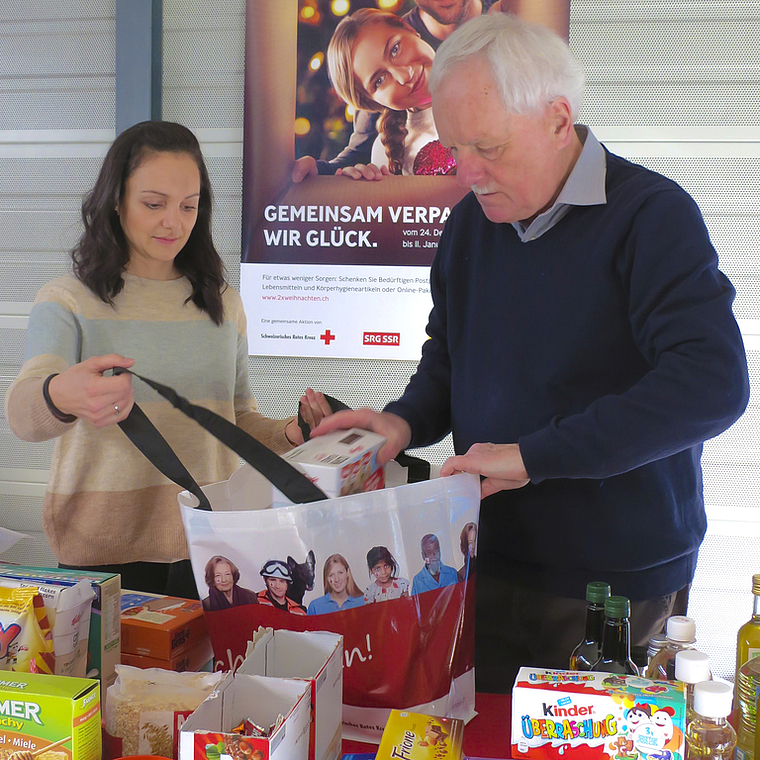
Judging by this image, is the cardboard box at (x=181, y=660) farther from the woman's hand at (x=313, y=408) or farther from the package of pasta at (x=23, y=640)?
the woman's hand at (x=313, y=408)

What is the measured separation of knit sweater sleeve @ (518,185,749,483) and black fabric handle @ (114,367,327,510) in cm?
31

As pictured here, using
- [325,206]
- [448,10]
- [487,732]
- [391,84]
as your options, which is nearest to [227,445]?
[487,732]

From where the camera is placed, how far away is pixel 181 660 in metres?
1.05

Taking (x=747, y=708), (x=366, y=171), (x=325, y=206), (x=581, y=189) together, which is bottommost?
(x=747, y=708)

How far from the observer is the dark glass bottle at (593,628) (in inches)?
36.8

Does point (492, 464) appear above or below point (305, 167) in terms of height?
below

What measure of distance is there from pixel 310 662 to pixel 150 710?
0.58 ft

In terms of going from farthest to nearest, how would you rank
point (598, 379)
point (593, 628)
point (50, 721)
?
point (598, 379) → point (593, 628) → point (50, 721)

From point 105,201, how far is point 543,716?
1222 millimetres

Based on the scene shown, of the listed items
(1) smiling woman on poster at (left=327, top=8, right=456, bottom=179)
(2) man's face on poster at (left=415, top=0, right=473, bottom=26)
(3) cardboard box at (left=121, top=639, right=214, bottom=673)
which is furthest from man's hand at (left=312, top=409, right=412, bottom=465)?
(2) man's face on poster at (left=415, top=0, right=473, bottom=26)

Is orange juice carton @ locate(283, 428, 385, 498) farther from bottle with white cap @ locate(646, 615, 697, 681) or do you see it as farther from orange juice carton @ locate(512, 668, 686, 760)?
bottle with white cap @ locate(646, 615, 697, 681)

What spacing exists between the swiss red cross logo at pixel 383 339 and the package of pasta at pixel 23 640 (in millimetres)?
1926

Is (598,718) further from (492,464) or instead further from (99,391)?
(99,391)

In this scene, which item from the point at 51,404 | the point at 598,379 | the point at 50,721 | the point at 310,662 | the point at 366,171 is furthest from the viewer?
the point at 366,171
